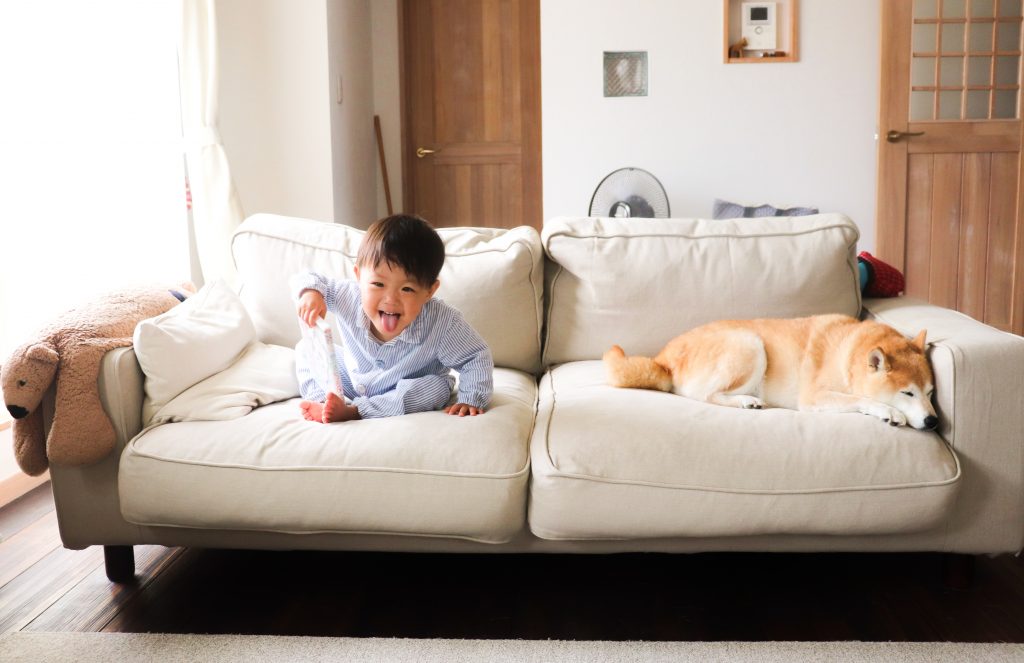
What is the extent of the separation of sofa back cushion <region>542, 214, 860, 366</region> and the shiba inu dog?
0.16 meters

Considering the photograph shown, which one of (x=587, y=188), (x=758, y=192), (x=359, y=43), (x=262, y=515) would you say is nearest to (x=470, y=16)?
(x=359, y=43)

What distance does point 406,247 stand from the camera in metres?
1.83

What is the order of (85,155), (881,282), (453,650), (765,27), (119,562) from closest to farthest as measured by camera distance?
(453,650)
(119,562)
(881,282)
(85,155)
(765,27)

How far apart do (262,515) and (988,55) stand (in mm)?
4233

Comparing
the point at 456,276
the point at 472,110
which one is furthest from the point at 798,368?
the point at 472,110

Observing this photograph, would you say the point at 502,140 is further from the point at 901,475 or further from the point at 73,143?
the point at 901,475

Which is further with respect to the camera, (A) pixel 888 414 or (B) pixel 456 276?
(B) pixel 456 276

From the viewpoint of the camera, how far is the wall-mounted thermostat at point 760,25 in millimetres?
4312

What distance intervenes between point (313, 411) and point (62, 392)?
1.59ft

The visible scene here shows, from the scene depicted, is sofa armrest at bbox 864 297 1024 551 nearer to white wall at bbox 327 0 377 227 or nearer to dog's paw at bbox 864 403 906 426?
dog's paw at bbox 864 403 906 426

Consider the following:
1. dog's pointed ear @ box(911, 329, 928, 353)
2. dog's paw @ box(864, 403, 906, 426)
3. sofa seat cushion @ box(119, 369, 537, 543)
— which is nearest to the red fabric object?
dog's pointed ear @ box(911, 329, 928, 353)

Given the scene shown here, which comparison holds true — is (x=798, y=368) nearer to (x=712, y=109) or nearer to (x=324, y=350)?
(x=324, y=350)

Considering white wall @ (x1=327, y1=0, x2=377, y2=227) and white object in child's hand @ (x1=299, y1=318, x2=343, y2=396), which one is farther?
white wall @ (x1=327, y1=0, x2=377, y2=227)

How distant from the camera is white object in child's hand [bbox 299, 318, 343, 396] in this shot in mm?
1888
